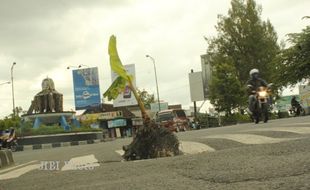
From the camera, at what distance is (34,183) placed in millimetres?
6723

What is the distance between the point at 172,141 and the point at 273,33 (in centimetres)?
4473

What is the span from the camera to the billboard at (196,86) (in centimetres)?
6297

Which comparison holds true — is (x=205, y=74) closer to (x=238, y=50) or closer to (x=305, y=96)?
(x=238, y=50)

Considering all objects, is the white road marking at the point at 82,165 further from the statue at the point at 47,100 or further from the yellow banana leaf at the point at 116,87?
the statue at the point at 47,100

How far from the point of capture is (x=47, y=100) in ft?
166

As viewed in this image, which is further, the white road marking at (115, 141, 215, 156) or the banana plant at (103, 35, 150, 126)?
the banana plant at (103, 35, 150, 126)

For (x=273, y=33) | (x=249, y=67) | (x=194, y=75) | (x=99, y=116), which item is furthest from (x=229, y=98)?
(x=99, y=116)

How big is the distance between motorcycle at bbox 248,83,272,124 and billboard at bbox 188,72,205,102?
45.5m

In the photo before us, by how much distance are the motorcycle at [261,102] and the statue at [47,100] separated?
3573 centimetres

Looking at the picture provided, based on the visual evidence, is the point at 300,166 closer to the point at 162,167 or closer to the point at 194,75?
the point at 162,167

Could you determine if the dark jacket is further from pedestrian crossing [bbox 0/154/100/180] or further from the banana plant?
pedestrian crossing [bbox 0/154/100/180]

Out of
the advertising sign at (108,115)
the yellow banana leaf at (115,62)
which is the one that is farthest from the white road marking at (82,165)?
the advertising sign at (108,115)

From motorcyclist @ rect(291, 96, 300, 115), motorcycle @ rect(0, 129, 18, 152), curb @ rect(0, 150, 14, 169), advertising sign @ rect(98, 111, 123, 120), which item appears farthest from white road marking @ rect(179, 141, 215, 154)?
advertising sign @ rect(98, 111, 123, 120)

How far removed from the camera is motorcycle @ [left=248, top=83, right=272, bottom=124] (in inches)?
640
